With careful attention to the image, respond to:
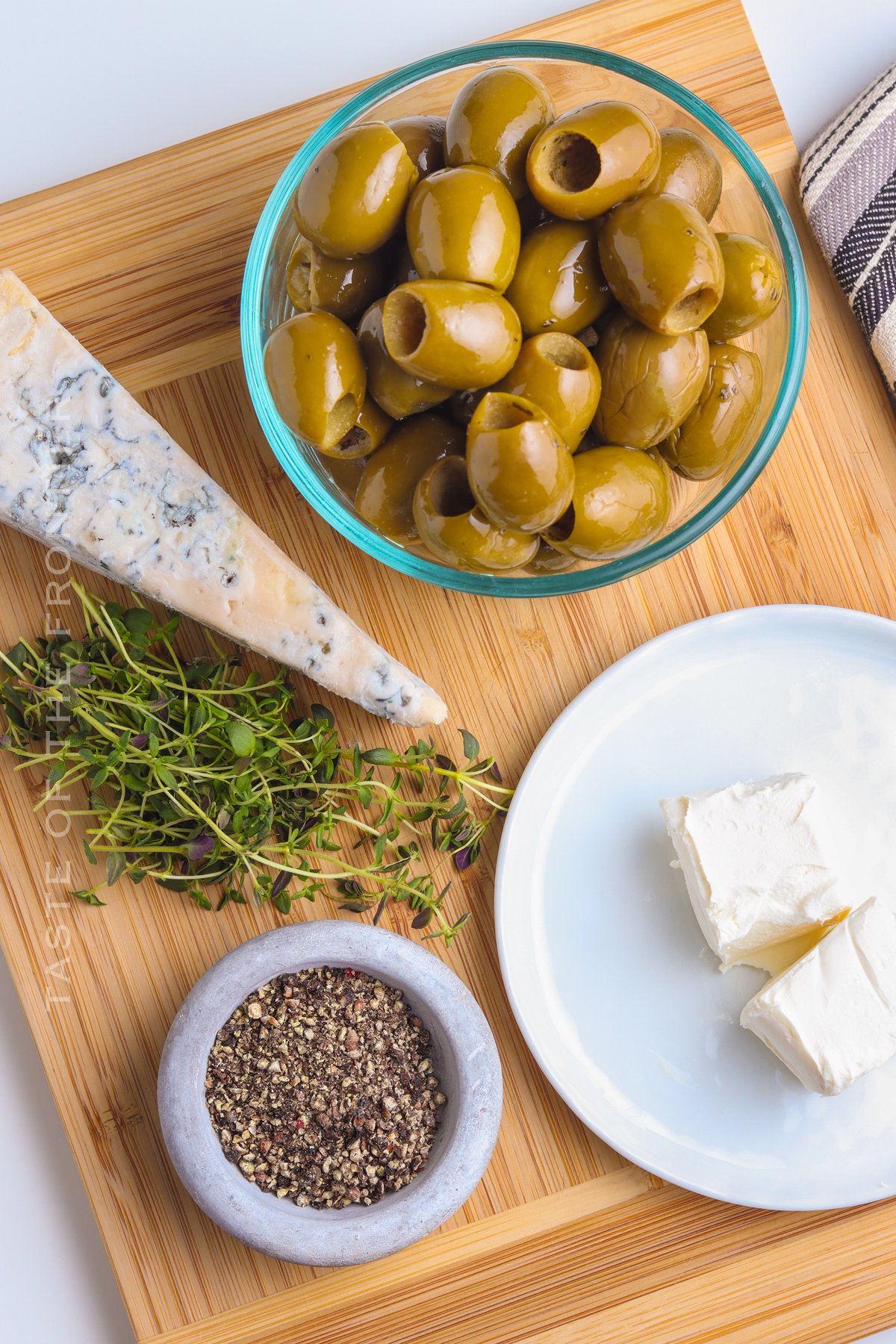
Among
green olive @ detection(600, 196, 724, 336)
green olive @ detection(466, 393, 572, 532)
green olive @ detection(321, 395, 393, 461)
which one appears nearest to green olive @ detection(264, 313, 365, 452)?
green olive @ detection(321, 395, 393, 461)

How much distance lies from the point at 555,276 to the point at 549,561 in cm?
25

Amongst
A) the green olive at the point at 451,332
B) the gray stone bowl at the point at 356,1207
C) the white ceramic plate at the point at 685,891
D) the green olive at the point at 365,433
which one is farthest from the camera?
the white ceramic plate at the point at 685,891

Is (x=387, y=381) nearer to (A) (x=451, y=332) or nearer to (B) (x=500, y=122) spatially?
(A) (x=451, y=332)

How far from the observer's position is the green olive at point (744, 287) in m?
0.86

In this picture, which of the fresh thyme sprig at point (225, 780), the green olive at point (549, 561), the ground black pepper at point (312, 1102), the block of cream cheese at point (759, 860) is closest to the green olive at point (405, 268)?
the green olive at point (549, 561)

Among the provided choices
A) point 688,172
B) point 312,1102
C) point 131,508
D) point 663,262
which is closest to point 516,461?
point 663,262

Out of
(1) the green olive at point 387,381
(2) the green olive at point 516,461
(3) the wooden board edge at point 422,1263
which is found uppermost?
(1) the green olive at point 387,381

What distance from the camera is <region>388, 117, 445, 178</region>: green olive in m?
0.89

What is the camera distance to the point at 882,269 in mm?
1123

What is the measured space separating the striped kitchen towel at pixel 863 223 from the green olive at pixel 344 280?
536 mm

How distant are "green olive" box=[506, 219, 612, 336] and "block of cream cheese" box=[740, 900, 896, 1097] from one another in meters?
0.67

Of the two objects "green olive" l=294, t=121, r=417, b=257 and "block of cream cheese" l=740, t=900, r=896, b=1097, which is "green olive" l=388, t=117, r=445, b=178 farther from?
"block of cream cheese" l=740, t=900, r=896, b=1097

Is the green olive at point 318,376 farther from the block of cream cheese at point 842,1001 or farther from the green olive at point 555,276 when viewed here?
the block of cream cheese at point 842,1001

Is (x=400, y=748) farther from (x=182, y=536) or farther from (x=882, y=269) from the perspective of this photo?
(x=882, y=269)
